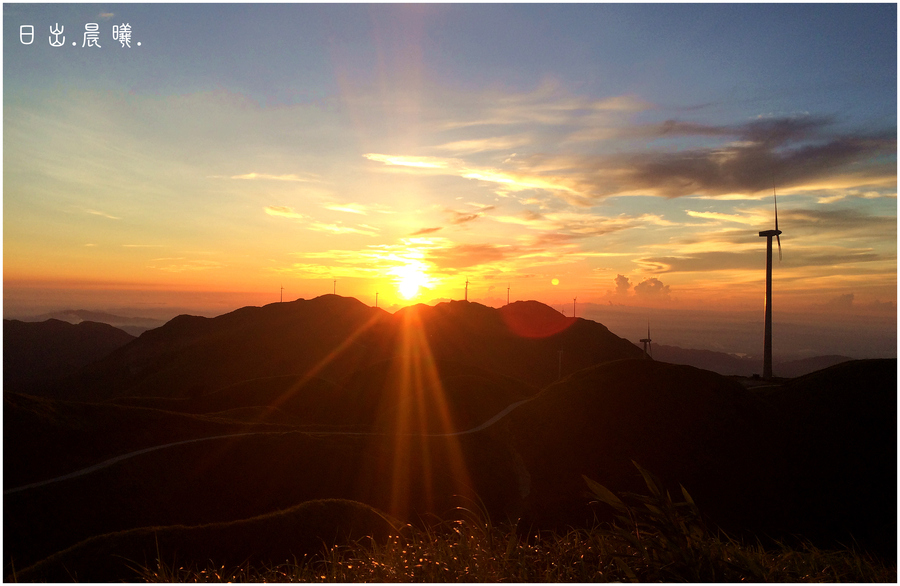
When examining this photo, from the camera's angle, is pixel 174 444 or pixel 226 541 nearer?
pixel 226 541

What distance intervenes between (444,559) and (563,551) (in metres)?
2.46

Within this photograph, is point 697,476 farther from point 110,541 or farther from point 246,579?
point 246,579

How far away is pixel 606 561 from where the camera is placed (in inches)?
409

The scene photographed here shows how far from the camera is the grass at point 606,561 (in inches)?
380

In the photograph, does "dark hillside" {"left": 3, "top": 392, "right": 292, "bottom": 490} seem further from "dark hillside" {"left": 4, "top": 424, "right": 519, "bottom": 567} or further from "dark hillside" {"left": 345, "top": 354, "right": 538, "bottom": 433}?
"dark hillside" {"left": 345, "top": 354, "right": 538, "bottom": 433}

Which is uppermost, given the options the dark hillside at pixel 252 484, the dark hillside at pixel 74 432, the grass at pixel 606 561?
the grass at pixel 606 561

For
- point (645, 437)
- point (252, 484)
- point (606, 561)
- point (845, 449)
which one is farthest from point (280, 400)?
point (606, 561)

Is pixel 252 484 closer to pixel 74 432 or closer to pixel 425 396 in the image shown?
pixel 74 432

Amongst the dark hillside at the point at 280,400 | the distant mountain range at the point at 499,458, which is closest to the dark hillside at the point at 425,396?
the distant mountain range at the point at 499,458

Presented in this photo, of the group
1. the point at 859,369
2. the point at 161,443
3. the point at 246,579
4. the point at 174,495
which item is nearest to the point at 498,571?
the point at 246,579

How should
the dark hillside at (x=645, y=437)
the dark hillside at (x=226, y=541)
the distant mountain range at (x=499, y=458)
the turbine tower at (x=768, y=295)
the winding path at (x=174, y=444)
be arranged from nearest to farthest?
the dark hillside at (x=226, y=541), the distant mountain range at (x=499, y=458), the winding path at (x=174, y=444), the dark hillside at (x=645, y=437), the turbine tower at (x=768, y=295)

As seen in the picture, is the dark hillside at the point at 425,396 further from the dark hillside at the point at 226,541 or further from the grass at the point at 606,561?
the grass at the point at 606,561

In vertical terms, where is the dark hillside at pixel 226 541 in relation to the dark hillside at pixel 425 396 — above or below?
above

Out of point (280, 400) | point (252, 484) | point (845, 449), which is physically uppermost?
point (845, 449)
